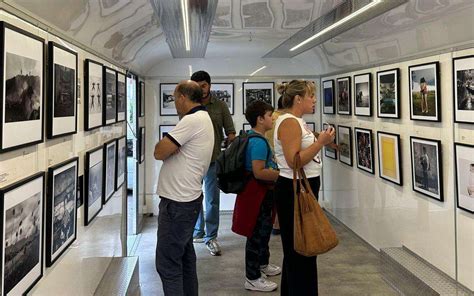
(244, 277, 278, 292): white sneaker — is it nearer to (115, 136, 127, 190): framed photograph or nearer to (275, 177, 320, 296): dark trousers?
(275, 177, 320, 296): dark trousers

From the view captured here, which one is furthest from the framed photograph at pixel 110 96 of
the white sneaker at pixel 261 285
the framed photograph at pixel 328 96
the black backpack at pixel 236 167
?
the framed photograph at pixel 328 96

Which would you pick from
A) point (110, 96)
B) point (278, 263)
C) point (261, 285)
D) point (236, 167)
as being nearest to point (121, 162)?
point (110, 96)

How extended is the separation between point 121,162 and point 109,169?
610 mm

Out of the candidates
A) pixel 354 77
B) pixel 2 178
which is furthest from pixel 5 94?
pixel 354 77

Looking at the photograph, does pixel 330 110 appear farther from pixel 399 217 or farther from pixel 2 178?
pixel 2 178

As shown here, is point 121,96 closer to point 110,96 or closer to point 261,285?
point 110,96

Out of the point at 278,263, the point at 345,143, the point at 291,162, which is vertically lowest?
the point at 278,263

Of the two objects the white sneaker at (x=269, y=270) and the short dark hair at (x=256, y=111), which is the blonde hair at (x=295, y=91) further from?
the white sneaker at (x=269, y=270)

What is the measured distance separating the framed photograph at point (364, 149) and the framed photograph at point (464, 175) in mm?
1590

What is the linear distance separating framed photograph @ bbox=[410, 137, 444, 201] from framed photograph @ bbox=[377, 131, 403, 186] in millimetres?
252

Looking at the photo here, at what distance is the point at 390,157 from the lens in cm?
432

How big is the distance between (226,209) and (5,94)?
5.53 m

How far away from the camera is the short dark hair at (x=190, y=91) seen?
2707 mm

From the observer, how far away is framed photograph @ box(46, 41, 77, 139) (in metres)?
1.96
